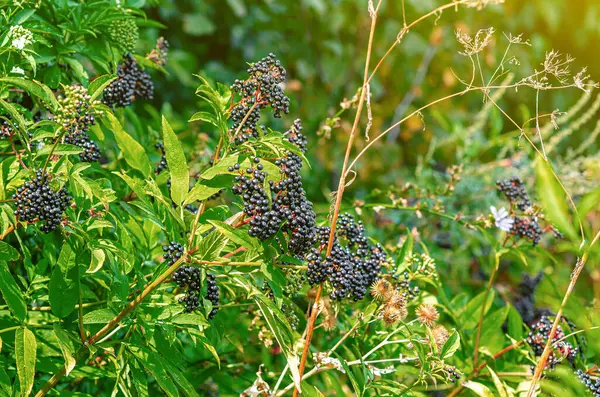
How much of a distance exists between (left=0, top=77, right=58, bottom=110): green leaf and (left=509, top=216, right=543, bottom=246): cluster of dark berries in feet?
4.24

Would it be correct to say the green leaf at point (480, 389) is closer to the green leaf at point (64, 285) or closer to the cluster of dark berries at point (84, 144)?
the green leaf at point (64, 285)

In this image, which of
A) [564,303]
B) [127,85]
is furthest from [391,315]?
[127,85]

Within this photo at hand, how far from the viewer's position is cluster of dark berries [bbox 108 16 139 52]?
1774mm

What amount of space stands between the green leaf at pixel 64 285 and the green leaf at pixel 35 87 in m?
0.29

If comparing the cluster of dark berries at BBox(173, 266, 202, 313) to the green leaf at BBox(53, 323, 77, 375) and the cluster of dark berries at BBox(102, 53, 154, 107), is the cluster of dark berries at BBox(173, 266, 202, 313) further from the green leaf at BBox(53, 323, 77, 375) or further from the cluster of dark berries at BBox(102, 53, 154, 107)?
the cluster of dark berries at BBox(102, 53, 154, 107)

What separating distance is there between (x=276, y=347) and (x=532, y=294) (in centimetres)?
108

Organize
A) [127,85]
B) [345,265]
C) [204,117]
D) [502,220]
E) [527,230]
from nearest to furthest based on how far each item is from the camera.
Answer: [204,117]
[345,265]
[127,85]
[527,230]
[502,220]

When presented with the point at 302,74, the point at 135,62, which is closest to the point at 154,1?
the point at 135,62

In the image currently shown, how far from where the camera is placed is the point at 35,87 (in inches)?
54.5

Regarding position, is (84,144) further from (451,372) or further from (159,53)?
(451,372)

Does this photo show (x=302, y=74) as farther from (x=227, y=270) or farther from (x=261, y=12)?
(x=227, y=270)

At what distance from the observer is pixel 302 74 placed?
5.12 meters

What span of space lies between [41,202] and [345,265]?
1.94ft

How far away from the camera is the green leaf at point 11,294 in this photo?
1.38 m
